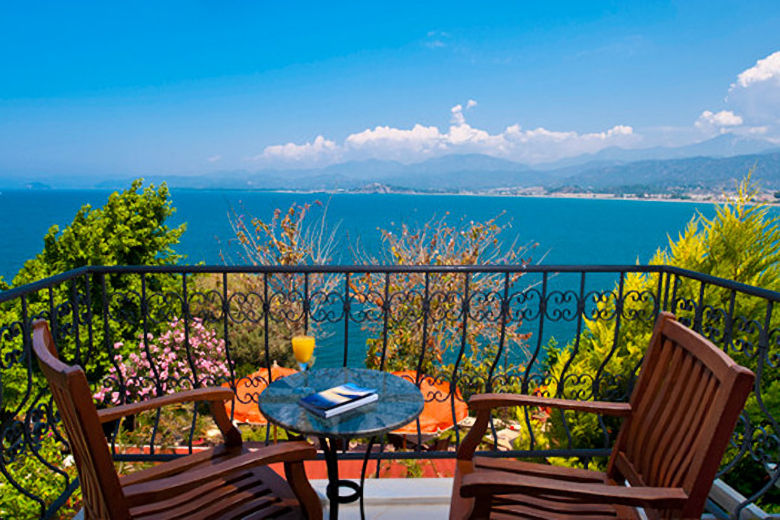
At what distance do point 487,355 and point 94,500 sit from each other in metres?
5.68

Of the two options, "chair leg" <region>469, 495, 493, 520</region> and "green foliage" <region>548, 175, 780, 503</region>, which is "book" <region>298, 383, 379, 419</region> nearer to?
"chair leg" <region>469, 495, 493, 520</region>

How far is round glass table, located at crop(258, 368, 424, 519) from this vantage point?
141 centimetres

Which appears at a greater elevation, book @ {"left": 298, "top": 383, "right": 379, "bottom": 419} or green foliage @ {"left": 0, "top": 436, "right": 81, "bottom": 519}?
book @ {"left": 298, "top": 383, "right": 379, "bottom": 419}

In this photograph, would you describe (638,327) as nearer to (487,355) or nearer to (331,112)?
(487,355)

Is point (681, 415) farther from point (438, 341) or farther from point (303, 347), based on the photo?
point (438, 341)

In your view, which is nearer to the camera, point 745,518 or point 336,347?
point 745,518

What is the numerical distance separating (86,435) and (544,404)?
1.40m

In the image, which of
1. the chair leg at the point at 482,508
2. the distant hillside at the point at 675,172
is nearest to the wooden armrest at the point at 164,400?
the chair leg at the point at 482,508

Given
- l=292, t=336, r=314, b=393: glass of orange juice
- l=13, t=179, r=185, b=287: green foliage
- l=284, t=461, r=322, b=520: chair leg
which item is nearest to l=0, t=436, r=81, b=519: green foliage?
l=292, t=336, r=314, b=393: glass of orange juice

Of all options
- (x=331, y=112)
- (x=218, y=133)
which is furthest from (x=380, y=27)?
(x=218, y=133)

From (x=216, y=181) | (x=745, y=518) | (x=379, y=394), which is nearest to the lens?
(x=379, y=394)

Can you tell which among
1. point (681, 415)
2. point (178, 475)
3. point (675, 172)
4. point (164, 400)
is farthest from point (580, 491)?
point (675, 172)

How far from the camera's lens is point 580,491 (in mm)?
1139

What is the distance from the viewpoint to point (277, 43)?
115 feet
